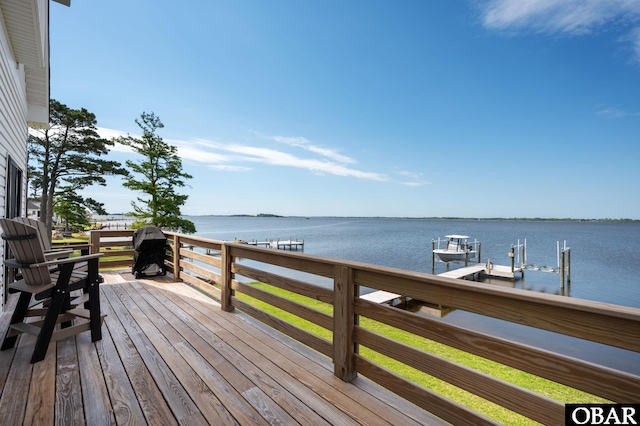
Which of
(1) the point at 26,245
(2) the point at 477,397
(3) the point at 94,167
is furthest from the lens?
(3) the point at 94,167

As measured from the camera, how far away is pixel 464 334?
1.48 meters

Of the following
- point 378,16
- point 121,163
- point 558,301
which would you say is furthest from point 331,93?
point 558,301

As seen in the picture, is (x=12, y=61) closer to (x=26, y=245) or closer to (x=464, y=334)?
(x=26, y=245)

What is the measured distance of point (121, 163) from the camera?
1872 cm

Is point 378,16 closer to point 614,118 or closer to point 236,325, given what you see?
point 236,325

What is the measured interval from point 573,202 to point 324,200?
3293cm

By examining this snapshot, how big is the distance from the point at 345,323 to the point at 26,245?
252 centimetres

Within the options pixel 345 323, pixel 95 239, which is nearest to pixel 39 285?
pixel 345 323

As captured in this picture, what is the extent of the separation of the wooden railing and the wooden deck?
174 millimetres

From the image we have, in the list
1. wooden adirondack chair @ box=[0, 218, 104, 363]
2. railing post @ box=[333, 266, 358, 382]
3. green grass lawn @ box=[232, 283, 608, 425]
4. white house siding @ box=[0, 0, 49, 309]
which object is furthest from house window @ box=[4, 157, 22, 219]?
green grass lawn @ box=[232, 283, 608, 425]

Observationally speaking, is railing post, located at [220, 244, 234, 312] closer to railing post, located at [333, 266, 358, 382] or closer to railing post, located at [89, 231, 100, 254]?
railing post, located at [333, 266, 358, 382]

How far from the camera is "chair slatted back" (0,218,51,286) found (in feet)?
7.54

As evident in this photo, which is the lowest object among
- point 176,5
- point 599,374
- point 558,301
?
point 599,374

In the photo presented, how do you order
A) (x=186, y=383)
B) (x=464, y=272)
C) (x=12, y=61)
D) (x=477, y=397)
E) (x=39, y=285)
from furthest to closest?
(x=464, y=272) → (x=477, y=397) → (x=12, y=61) → (x=39, y=285) → (x=186, y=383)
